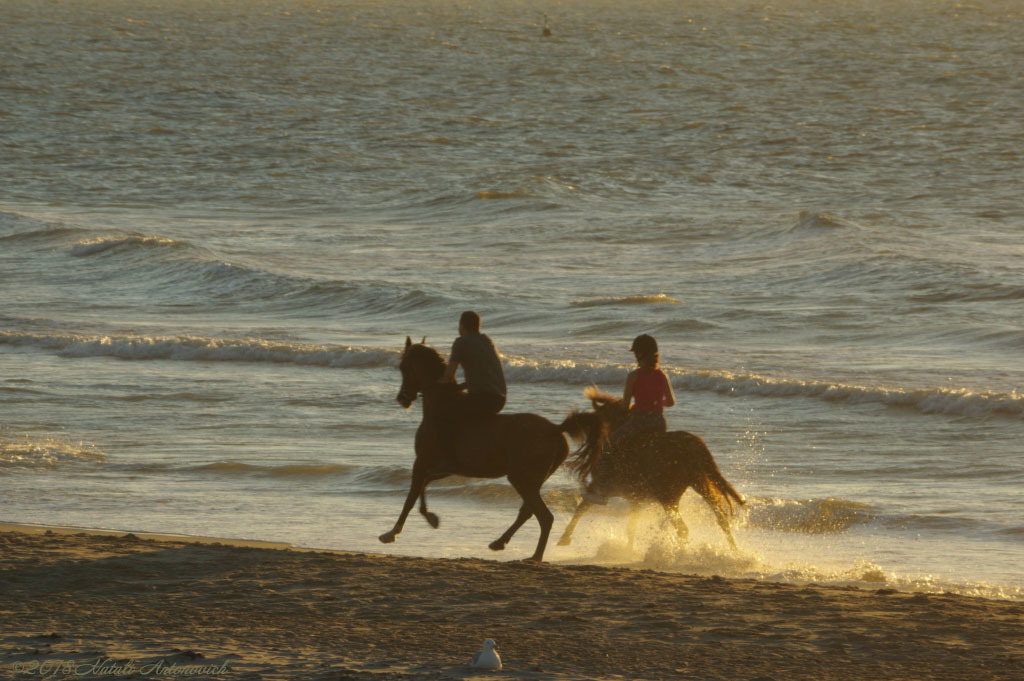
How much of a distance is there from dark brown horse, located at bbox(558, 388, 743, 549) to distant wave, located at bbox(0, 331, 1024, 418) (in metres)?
7.52

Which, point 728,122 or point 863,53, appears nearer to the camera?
point 728,122

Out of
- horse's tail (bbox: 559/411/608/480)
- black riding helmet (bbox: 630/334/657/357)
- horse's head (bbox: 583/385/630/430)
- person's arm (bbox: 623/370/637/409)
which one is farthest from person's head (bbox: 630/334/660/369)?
horse's tail (bbox: 559/411/608/480)

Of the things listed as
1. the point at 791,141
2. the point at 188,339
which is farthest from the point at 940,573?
the point at 791,141

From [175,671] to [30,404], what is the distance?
38.4 ft

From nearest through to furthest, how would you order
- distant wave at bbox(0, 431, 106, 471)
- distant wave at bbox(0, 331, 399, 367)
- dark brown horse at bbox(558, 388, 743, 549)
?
dark brown horse at bbox(558, 388, 743, 549)
distant wave at bbox(0, 431, 106, 471)
distant wave at bbox(0, 331, 399, 367)

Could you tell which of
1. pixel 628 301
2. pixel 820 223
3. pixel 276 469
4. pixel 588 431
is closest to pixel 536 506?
pixel 588 431

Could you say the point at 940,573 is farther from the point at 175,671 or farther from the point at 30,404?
the point at 30,404

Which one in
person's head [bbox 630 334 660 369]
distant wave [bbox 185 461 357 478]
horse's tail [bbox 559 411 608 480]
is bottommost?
distant wave [bbox 185 461 357 478]

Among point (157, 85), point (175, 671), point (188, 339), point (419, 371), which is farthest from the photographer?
point (157, 85)

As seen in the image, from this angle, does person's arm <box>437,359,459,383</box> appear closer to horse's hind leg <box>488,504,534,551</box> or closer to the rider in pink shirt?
horse's hind leg <box>488,504,534,551</box>

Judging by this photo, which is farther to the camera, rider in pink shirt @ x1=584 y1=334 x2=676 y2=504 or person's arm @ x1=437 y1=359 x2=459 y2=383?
rider in pink shirt @ x1=584 y1=334 x2=676 y2=504

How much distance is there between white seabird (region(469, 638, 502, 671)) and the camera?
675 cm

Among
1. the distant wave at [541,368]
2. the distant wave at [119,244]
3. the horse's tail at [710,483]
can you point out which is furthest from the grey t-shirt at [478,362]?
the distant wave at [119,244]

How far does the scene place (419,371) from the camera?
9.99 metres
